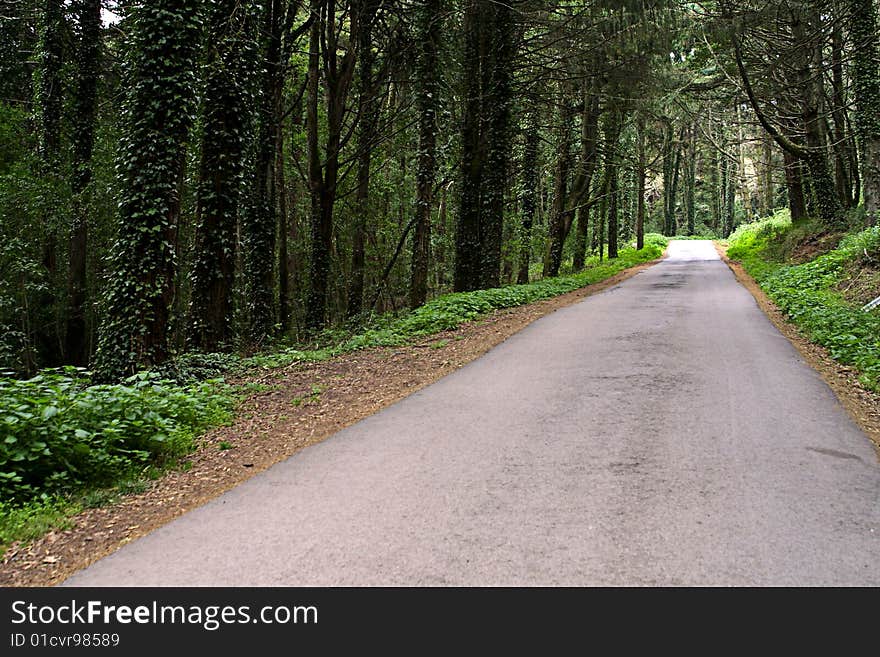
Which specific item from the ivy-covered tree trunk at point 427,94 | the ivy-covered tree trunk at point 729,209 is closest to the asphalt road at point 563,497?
the ivy-covered tree trunk at point 427,94

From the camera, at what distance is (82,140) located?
17969 millimetres

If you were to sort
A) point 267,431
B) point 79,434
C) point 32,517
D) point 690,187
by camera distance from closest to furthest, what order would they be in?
point 32,517 → point 79,434 → point 267,431 → point 690,187

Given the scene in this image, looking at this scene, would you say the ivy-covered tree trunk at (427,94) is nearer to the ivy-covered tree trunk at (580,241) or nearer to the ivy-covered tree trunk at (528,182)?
the ivy-covered tree trunk at (528,182)

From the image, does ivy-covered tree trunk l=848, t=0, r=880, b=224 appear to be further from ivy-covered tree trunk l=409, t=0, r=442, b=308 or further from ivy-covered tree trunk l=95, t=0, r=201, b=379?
ivy-covered tree trunk l=95, t=0, r=201, b=379

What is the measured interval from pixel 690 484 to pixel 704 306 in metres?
11.4

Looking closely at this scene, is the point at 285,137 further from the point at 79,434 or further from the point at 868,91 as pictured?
the point at 79,434

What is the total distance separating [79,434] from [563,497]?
3863 mm

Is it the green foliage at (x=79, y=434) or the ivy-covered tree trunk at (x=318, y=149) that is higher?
the ivy-covered tree trunk at (x=318, y=149)

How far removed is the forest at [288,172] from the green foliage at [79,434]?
3 cm

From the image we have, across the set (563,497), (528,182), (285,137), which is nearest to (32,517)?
(563,497)

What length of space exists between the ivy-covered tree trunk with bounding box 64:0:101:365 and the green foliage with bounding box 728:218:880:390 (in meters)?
18.1

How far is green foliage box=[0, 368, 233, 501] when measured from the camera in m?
4.96

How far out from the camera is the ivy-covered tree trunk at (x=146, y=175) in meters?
10.2

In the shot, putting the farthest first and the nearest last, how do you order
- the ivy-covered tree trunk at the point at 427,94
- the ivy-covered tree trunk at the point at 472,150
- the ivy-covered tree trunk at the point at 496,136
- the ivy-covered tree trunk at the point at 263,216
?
1. the ivy-covered tree trunk at the point at 472,150
2. the ivy-covered tree trunk at the point at 496,136
3. the ivy-covered tree trunk at the point at 263,216
4. the ivy-covered tree trunk at the point at 427,94
